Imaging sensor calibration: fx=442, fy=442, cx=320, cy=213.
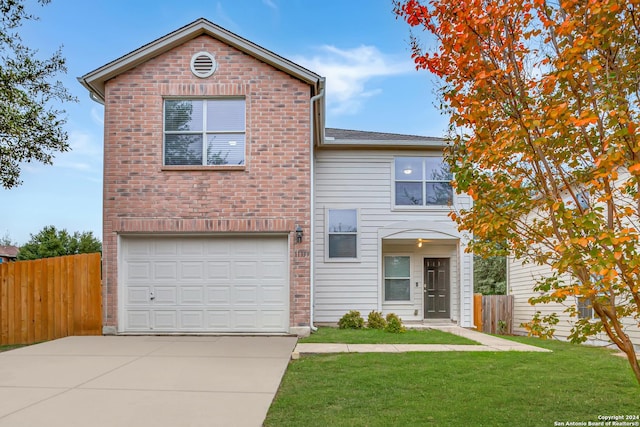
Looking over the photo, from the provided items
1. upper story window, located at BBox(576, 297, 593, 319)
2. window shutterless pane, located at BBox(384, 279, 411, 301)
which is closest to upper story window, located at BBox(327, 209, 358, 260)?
window shutterless pane, located at BBox(384, 279, 411, 301)

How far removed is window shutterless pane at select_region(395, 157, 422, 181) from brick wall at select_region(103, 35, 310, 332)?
3867 millimetres

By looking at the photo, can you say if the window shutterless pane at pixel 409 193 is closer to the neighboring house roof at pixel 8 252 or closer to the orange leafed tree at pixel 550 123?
the orange leafed tree at pixel 550 123

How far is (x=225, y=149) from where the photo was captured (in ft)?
33.5

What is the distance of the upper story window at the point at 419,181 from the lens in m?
13.0

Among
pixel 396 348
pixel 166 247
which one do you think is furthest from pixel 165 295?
pixel 396 348

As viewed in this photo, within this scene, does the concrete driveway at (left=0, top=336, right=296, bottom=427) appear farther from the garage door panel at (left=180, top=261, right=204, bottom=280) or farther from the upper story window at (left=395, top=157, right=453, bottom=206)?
the upper story window at (left=395, top=157, right=453, bottom=206)

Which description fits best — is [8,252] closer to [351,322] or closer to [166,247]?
[166,247]

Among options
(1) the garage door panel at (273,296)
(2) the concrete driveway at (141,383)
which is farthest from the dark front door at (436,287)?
(2) the concrete driveway at (141,383)

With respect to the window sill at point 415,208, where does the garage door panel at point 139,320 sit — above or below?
below

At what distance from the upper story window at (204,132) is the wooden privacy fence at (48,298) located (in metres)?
3.13

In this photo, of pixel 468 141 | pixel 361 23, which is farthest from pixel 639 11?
pixel 361 23

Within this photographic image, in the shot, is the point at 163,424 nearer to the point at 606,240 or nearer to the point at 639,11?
the point at 606,240

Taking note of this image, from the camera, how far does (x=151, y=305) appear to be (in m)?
10.0

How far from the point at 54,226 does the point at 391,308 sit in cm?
1823
